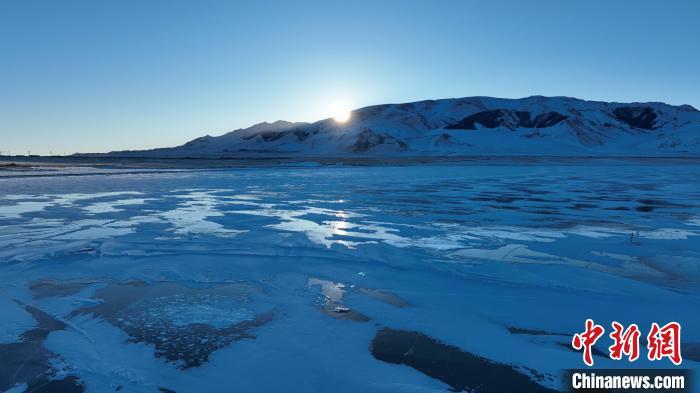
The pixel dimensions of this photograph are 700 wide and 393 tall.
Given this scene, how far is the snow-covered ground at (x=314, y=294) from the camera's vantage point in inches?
134

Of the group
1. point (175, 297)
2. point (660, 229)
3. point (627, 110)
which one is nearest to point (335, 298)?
point (175, 297)

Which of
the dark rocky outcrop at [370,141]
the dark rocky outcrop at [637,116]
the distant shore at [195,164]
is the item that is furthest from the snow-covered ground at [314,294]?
the dark rocky outcrop at [637,116]

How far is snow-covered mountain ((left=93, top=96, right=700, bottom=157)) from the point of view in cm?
10425

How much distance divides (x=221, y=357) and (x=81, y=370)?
0.92 meters

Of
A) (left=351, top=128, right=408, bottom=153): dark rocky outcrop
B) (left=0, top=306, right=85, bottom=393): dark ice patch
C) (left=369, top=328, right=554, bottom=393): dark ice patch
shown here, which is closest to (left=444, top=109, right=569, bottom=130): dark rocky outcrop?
(left=351, top=128, right=408, bottom=153): dark rocky outcrop

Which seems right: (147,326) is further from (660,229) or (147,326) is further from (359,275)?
(660,229)

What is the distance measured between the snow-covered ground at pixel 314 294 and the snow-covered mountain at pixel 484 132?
277 ft

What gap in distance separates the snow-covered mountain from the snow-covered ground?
277 ft

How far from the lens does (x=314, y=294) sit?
5.08m

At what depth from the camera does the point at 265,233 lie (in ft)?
28.4

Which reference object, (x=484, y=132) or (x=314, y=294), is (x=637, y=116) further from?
(x=314, y=294)

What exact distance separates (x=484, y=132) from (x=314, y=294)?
401ft

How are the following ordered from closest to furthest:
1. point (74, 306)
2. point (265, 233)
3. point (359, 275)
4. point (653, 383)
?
point (653, 383)
point (74, 306)
point (359, 275)
point (265, 233)

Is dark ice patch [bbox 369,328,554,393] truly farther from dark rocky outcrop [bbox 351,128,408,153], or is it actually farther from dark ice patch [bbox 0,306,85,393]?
dark rocky outcrop [bbox 351,128,408,153]
